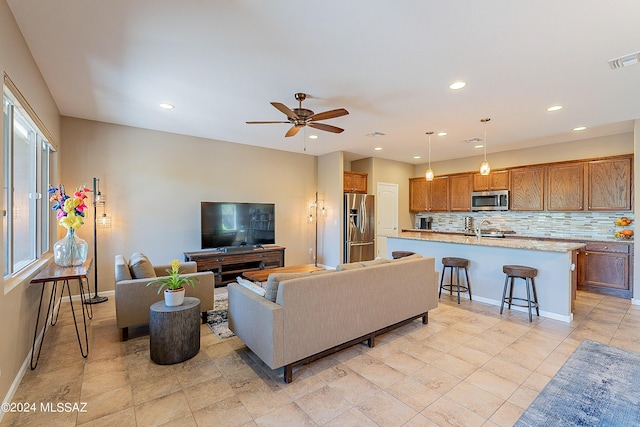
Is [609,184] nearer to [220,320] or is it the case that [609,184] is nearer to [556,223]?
[556,223]

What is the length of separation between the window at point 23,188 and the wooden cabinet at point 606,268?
7.62m

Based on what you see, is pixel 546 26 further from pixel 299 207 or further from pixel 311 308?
pixel 299 207

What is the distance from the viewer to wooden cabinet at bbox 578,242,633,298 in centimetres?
473

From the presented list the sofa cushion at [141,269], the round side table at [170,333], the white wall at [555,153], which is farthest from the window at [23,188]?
the white wall at [555,153]

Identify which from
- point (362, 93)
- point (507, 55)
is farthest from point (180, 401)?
point (507, 55)

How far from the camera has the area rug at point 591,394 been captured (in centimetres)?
198

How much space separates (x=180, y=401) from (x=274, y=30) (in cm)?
287

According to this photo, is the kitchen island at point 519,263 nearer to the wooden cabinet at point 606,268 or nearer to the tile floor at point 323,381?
the tile floor at point 323,381

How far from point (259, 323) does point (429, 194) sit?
6.56 metres

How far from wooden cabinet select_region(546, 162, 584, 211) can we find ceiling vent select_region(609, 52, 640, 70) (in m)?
3.40

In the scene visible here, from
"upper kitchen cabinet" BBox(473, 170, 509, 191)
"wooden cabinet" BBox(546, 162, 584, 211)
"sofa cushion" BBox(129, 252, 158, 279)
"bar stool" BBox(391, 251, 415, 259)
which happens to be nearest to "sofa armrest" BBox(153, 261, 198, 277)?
"sofa cushion" BBox(129, 252, 158, 279)

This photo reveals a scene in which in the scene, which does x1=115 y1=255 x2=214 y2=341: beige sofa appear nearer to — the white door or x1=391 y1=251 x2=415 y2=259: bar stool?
x1=391 y1=251 x2=415 y2=259: bar stool

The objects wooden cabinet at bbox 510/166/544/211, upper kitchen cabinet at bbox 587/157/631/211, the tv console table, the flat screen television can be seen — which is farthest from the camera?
wooden cabinet at bbox 510/166/544/211

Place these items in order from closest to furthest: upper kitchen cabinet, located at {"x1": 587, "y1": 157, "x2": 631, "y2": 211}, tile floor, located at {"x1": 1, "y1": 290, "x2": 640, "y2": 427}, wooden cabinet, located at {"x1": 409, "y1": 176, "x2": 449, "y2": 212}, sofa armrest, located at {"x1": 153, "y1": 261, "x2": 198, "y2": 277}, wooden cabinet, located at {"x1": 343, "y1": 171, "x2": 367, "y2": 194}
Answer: tile floor, located at {"x1": 1, "y1": 290, "x2": 640, "y2": 427}
sofa armrest, located at {"x1": 153, "y1": 261, "x2": 198, "y2": 277}
upper kitchen cabinet, located at {"x1": 587, "y1": 157, "x2": 631, "y2": 211}
wooden cabinet, located at {"x1": 343, "y1": 171, "x2": 367, "y2": 194}
wooden cabinet, located at {"x1": 409, "y1": 176, "x2": 449, "y2": 212}
